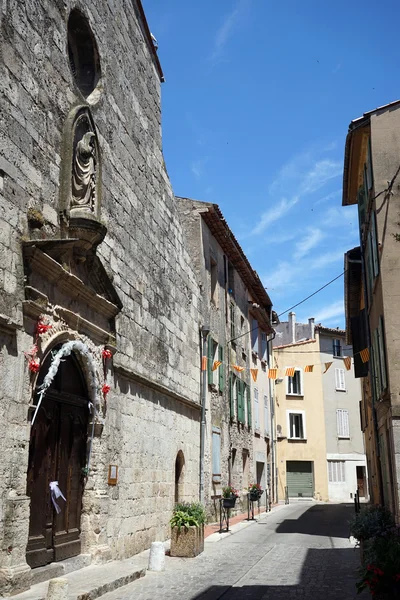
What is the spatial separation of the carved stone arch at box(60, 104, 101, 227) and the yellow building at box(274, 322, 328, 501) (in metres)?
22.6

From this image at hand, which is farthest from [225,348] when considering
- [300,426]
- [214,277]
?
[300,426]

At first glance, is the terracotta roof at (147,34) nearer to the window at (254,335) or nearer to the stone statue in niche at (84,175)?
the stone statue in niche at (84,175)

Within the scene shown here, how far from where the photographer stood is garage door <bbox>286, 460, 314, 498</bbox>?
30.4 meters

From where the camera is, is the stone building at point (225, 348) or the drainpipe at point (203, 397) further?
the stone building at point (225, 348)

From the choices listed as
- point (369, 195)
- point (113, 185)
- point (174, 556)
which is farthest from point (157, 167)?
point (174, 556)

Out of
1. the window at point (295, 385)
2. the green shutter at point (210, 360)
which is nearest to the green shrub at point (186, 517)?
the green shutter at point (210, 360)

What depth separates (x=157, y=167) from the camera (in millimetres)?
12133

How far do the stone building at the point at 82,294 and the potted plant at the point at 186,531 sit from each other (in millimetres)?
555

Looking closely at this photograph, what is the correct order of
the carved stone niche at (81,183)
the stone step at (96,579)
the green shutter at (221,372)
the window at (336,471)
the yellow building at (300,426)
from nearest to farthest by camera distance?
1. the stone step at (96,579)
2. the carved stone niche at (81,183)
3. the green shutter at (221,372)
4. the yellow building at (300,426)
5. the window at (336,471)

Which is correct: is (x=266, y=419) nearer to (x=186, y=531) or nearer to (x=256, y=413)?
(x=256, y=413)

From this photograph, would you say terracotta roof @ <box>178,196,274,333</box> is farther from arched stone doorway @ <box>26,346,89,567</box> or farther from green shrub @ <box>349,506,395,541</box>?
green shrub @ <box>349,506,395,541</box>

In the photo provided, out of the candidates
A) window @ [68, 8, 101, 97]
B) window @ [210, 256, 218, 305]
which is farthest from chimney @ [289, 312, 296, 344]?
window @ [68, 8, 101, 97]

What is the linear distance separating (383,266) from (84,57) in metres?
6.08

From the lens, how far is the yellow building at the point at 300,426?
3030cm
